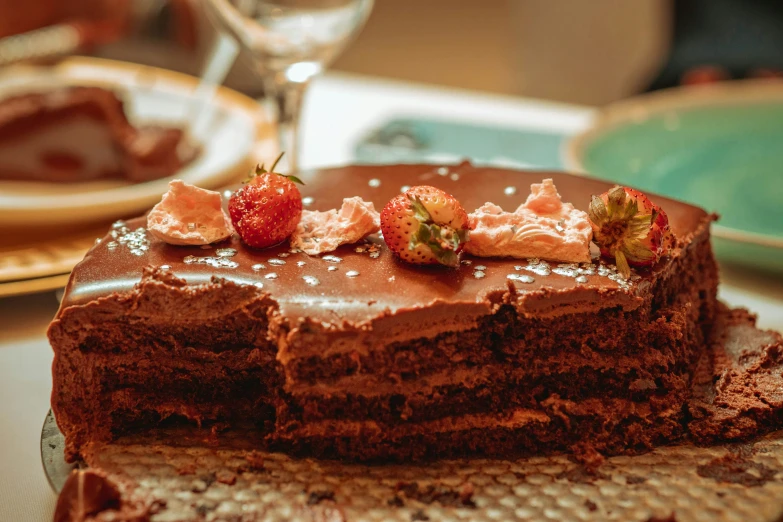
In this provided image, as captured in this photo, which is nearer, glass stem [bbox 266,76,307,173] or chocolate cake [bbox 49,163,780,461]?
chocolate cake [bbox 49,163,780,461]

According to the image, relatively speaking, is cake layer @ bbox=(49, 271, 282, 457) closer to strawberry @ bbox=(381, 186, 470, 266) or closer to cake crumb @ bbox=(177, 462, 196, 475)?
cake crumb @ bbox=(177, 462, 196, 475)

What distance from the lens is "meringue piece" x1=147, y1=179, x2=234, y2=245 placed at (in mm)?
1804

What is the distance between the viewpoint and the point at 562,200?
81.4 inches

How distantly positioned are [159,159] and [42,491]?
1.62 m

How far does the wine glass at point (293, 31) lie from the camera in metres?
2.69

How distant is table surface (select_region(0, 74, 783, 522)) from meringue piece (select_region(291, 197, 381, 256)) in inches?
29.9

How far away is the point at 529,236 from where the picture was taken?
1.79 meters

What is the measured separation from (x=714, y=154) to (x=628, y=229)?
4.96 ft

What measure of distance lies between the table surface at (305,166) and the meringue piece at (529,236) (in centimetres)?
79

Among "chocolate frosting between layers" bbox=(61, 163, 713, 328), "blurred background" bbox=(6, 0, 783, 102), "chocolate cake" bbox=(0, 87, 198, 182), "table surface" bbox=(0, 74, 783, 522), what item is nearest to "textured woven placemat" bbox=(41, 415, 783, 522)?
"table surface" bbox=(0, 74, 783, 522)

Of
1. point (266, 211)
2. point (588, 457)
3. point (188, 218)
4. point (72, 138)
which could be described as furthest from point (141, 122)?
point (588, 457)

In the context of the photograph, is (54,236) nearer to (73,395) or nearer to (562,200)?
(73,395)

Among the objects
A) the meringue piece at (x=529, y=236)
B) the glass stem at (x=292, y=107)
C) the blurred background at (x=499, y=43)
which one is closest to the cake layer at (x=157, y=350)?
the meringue piece at (x=529, y=236)

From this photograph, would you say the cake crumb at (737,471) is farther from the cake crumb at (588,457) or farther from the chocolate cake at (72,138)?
the chocolate cake at (72,138)
